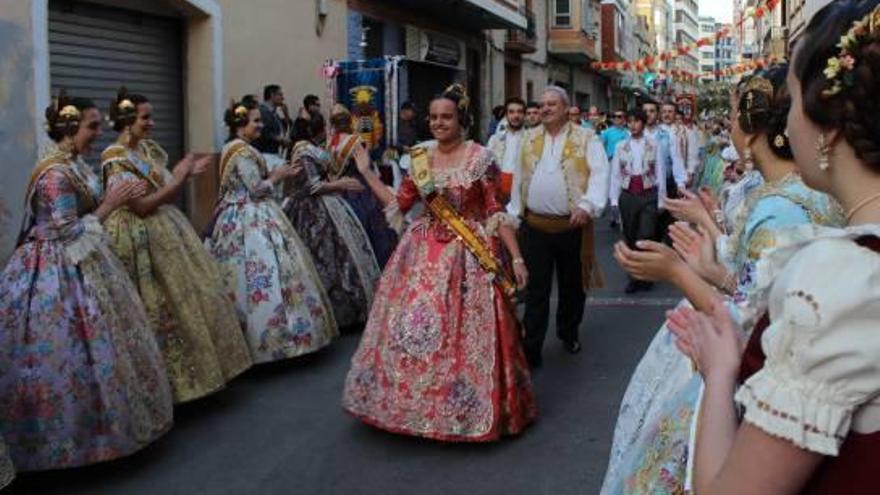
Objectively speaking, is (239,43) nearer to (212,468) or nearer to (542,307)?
(542,307)

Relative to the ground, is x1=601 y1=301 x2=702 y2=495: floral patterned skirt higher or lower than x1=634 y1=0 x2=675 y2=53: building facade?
lower

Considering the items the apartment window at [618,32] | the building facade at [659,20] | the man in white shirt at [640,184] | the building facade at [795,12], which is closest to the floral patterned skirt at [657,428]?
the man in white shirt at [640,184]

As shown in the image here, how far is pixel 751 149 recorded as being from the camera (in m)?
2.82

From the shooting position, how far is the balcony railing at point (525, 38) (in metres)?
23.9

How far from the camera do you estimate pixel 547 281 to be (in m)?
6.30

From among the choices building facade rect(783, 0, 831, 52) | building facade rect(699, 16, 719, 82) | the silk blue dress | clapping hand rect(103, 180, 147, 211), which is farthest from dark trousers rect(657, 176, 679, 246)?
building facade rect(699, 16, 719, 82)

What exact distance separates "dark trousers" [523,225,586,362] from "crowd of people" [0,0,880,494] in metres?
0.02

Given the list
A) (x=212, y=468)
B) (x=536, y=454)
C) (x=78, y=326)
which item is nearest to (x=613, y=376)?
(x=536, y=454)

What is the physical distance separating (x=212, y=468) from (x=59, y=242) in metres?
1.26

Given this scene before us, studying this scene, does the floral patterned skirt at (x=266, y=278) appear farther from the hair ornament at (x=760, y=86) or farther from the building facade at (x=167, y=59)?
the hair ornament at (x=760, y=86)

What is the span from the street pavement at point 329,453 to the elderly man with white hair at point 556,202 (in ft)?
1.99

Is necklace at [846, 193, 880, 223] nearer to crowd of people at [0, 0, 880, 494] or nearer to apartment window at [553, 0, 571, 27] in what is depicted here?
crowd of people at [0, 0, 880, 494]

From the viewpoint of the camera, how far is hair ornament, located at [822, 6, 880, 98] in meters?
1.32

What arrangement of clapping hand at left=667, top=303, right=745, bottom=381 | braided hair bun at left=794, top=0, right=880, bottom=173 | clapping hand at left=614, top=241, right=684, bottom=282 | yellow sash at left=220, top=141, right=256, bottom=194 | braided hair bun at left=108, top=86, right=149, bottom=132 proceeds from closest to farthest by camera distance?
braided hair bun at left=794, top=0, right=880, bottom=173 → clapping hand at left=667, top=303, right=745, bottom=381 → clapping hand at left=614, top=241, right=684, bottom=282 → braided hair bun at left=108, top=86, right=149, bottom=132 → yellow sash at left=220, top=141, right=256, bottom=194
